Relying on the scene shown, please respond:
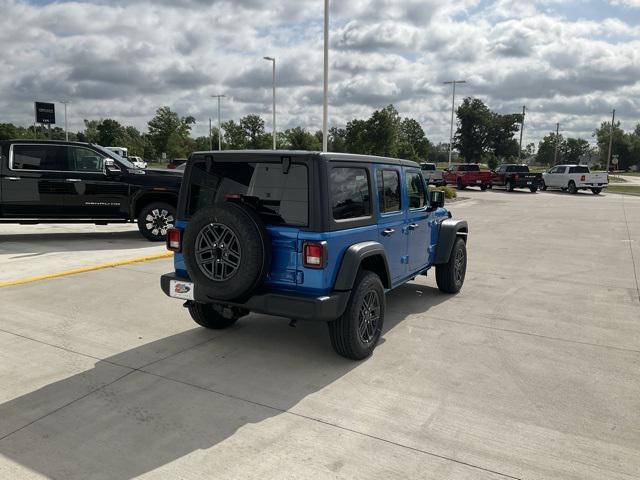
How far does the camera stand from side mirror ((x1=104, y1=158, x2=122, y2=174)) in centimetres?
1017

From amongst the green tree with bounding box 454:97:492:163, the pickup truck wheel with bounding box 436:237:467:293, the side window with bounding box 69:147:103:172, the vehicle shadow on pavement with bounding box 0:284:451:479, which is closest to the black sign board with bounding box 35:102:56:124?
the side window with bounding box 69:147:103:172

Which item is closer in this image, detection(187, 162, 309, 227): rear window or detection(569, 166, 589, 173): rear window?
detection(187, 162, 309, 227): rear window

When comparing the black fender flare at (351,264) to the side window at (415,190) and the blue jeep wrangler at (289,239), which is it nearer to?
the blue jeep wrangler at (289,239)

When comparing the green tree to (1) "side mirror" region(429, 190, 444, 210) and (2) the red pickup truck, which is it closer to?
(2) the red pickup truck

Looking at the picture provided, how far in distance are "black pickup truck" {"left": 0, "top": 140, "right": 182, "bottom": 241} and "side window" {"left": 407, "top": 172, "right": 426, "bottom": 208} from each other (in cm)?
599

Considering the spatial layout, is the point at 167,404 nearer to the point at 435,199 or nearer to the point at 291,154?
the point at 291,154

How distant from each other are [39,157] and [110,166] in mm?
1291

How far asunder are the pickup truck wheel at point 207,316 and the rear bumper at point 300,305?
940 millimetres

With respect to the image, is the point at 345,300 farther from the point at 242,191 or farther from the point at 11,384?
the point at 11,384

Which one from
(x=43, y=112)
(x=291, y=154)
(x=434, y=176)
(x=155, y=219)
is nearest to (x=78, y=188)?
(x=155, y=219)

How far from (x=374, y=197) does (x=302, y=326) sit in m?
1.62

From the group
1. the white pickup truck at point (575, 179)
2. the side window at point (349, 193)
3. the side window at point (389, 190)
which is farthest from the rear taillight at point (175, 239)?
the white pickup truck at point (575, 179)

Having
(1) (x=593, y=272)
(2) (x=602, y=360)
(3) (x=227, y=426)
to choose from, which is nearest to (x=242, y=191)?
(3) (x=227, y=426)

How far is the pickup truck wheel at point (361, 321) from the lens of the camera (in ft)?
14.0
